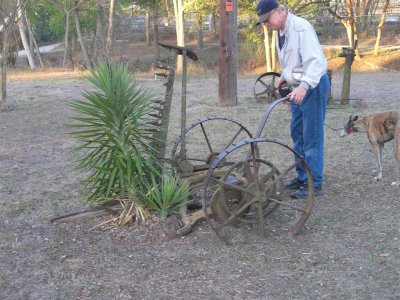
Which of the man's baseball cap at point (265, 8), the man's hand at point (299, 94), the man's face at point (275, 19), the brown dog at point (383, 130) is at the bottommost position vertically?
the brown dog at point (383, 130)

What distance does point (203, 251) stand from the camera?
13.2 ft

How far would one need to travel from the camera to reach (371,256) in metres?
3.87

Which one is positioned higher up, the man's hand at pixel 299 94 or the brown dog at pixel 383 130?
the man's hand at pixel 299 94

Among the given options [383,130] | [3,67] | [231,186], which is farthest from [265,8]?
[3,67]

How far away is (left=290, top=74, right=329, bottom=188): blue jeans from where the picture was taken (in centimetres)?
472

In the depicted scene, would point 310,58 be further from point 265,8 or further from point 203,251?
point 203,251

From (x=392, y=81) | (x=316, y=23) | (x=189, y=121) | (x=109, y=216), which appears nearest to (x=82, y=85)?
(x=189, y=121)

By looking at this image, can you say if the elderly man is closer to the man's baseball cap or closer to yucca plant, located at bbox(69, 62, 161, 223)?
the man's baseball cap

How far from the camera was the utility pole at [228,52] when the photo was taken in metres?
10.8

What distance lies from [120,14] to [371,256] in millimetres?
25283

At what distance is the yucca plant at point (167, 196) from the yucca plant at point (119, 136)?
98 millimetres

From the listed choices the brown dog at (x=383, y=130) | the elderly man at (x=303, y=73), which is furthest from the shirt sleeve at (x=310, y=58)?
the brown dog at (x=383, y=130)

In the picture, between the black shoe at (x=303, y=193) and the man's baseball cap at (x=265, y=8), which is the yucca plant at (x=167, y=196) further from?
the man's baseball cap at (x=265, y=8)

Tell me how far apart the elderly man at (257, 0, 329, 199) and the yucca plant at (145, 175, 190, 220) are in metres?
1.27
